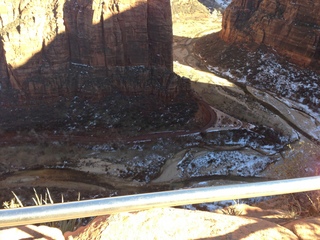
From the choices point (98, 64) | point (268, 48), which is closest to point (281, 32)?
point (268, 48)

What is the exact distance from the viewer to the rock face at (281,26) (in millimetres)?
32781

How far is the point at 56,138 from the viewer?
2284 centimetres

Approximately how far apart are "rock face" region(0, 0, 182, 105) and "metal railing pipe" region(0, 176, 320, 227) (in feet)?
74.4

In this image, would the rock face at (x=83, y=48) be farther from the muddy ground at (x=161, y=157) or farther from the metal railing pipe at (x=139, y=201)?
the metal railing pipe at (x=139, y=201)

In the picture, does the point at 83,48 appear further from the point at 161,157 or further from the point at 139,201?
the point at 139,201

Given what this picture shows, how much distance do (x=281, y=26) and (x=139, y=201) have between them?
38.7 meters

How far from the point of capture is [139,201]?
7.77 ft

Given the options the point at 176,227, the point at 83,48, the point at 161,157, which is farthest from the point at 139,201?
the point at 83,48

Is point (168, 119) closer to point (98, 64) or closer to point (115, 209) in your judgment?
point (98, 64)

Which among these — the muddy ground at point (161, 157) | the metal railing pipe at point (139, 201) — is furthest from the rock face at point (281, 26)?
the metal railing pipe at point (139, 201)

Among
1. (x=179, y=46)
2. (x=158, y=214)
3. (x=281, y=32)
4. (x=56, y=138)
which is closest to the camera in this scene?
(x=158, y=214)

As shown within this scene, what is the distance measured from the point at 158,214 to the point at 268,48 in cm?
3855

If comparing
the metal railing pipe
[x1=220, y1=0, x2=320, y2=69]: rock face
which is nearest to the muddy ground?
[x1=220, y1=0, x2=320, y2=69]: rock face

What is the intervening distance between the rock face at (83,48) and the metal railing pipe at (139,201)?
22684mm
